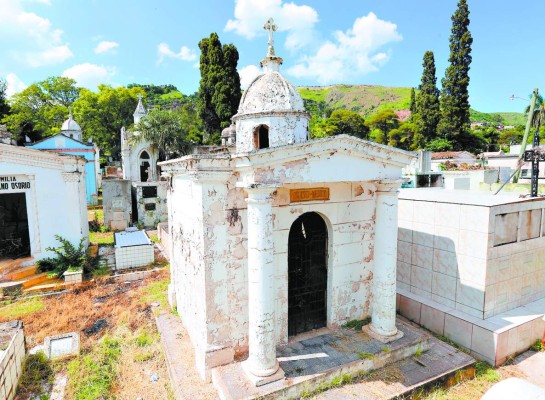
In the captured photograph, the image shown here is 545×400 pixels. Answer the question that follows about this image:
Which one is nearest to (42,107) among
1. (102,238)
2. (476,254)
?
(102,238)

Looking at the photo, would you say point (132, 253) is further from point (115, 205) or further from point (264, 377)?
point (264, 377)

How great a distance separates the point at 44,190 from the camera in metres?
12.1

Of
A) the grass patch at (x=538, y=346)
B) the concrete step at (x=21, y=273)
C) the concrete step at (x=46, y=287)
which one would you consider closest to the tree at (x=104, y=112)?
the concrete step at (x=21, y=273)

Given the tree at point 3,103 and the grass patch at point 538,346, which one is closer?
the grass patch at point 538,346

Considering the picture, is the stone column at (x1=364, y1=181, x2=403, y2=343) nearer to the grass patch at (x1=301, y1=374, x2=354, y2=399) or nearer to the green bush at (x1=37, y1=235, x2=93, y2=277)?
the grass patch at (x1=301, y1=374, x2=354, y2=399)

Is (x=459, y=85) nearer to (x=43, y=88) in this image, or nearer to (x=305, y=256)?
(x=305, y=256)

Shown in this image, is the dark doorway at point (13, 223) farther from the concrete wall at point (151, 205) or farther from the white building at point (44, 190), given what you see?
the concrete wall at point (151, 205)

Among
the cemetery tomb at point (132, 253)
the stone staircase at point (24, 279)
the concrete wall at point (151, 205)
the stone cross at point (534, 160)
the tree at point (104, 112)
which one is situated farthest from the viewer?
the tree at point (104, 112)

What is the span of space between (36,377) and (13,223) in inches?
384

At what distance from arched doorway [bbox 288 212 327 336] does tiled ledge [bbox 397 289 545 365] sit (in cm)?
271

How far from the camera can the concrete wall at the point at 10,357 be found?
5.36 m

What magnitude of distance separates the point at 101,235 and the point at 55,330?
1119 centimetres

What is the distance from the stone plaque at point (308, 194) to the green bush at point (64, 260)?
9094 mm

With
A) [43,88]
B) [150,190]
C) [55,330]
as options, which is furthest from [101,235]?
[43,88]
